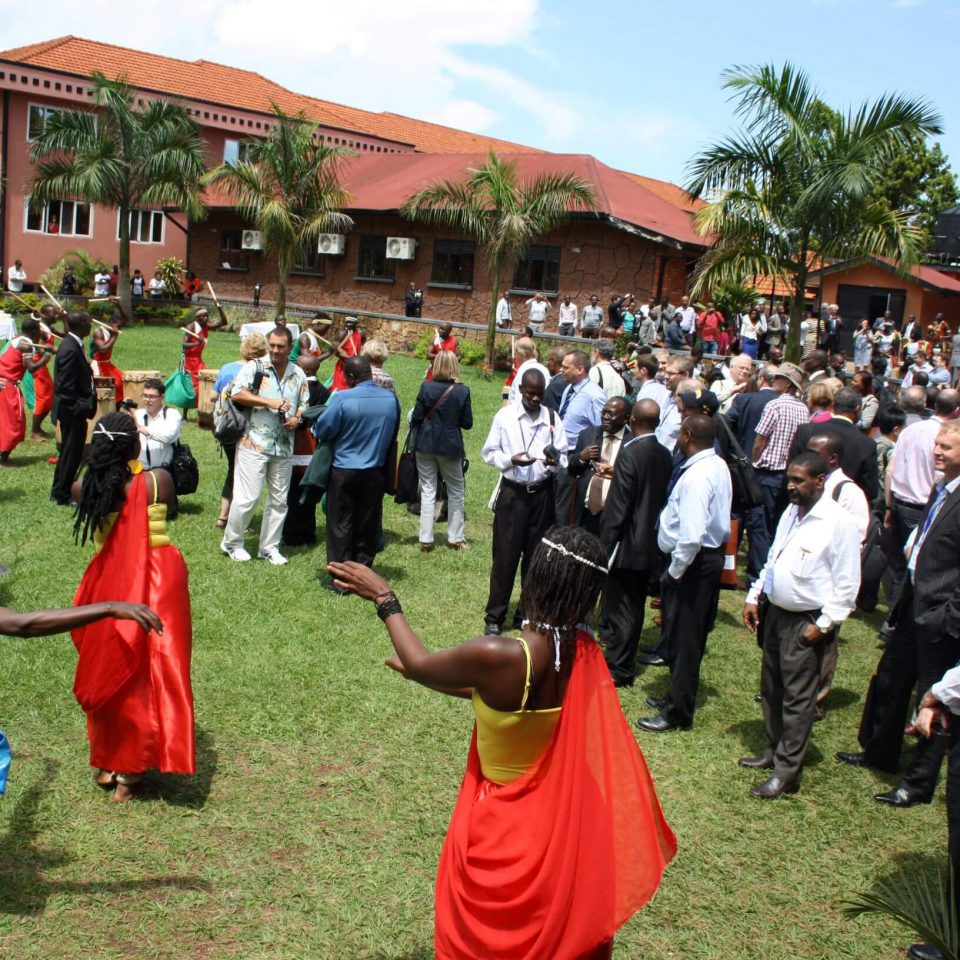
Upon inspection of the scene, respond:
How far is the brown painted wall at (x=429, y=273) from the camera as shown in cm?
2862

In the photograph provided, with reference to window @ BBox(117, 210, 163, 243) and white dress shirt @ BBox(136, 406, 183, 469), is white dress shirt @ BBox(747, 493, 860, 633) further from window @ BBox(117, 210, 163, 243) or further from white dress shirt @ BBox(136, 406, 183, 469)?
window @ BBox(117, 210, 163, 243)

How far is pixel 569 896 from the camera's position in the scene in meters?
3.15

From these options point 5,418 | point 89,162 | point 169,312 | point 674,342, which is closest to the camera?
point 5,418

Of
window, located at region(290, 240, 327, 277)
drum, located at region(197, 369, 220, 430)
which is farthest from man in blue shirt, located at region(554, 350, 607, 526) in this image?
window, located at region(290, 240, 327, 277)

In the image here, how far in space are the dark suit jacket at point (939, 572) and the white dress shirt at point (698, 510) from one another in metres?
1.21

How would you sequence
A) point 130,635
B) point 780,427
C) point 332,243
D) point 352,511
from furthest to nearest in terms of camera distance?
point 332,243
point 780,427
point 352,511
point 130,635

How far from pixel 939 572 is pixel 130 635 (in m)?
3.99

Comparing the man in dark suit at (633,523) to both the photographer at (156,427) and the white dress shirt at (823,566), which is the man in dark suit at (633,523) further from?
the photographer at (156,427)

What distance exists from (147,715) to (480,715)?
2.34m

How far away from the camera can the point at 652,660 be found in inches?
302

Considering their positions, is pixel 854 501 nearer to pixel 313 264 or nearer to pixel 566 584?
pixel 566 584

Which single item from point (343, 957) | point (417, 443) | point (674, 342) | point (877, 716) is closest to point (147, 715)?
point (343, 957)

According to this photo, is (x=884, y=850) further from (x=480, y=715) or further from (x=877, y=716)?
(x=480, y=715)

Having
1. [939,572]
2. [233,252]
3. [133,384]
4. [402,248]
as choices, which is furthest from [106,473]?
[233,252]
